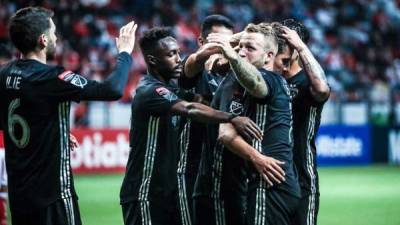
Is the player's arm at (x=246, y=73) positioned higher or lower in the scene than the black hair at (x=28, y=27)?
lower

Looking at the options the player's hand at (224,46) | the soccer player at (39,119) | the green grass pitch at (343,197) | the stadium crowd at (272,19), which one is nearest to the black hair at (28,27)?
the soccer player at (39,119)

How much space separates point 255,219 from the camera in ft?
19.5

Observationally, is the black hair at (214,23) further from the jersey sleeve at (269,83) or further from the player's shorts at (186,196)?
the jersey sleeve at (269,83)

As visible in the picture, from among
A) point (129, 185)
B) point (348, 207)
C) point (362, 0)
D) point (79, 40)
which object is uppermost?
point (362, 0)

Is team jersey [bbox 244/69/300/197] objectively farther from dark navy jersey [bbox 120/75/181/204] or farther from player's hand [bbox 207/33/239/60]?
dark navy jersey [bbox 120/75/181/204]

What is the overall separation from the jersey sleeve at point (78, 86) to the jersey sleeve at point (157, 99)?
746mm

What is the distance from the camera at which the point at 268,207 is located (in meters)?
5.94

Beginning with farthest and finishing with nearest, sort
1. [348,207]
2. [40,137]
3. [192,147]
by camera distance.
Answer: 1. [348,207]
2. [192,147]
3. [40,137]

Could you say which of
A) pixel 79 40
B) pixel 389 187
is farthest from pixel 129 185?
pixel 79 40

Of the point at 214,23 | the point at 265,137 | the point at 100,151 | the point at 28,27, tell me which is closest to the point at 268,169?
the point at 265,137

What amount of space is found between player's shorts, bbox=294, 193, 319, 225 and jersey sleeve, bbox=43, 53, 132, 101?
6.20 feet

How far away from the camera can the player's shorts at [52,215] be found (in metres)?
5.80

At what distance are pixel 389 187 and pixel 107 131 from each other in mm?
6108

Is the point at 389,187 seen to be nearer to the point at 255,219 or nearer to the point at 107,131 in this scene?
the point at 107,131
